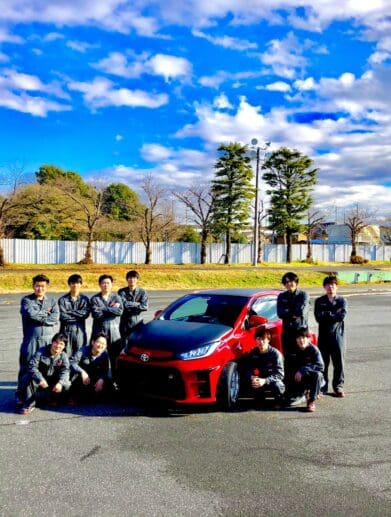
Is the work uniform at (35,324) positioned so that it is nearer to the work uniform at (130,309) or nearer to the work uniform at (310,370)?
the work uniform at (130,309)

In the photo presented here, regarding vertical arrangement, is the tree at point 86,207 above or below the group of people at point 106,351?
above

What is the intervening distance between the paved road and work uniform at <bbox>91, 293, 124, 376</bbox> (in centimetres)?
86

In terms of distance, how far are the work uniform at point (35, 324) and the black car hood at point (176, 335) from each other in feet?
3.43

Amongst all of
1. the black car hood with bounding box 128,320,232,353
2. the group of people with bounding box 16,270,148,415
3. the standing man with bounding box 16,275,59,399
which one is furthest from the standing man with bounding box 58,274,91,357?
the black car hood with bounding box 128,320,232,353

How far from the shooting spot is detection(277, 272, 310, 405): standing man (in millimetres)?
6703

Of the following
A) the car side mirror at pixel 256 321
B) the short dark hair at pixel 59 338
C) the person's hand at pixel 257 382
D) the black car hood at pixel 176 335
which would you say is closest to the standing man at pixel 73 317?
the short dark hair at pixel 59 338

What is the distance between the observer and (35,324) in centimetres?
637

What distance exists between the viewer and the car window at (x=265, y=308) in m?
7.23

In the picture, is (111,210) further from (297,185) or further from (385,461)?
(385,461)

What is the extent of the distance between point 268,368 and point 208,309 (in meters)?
1.33

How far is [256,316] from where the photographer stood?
680cm

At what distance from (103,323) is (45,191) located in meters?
31.9

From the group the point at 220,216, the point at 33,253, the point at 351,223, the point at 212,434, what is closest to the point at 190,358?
the point at 212,434

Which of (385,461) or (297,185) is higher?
(297,185)
